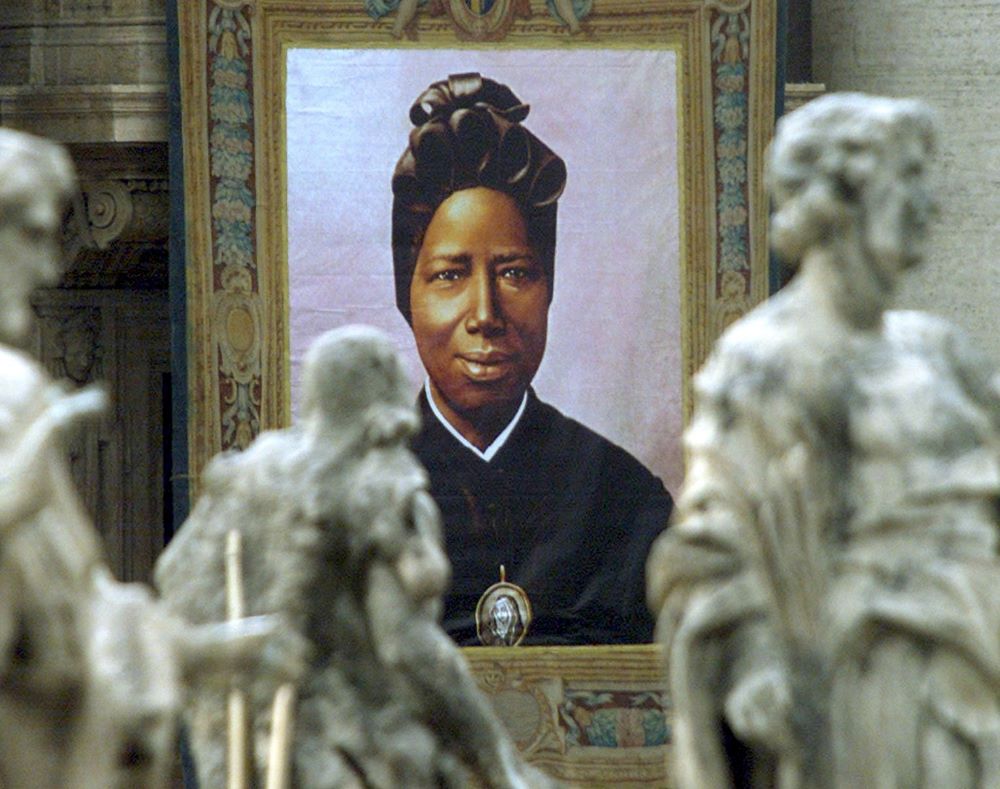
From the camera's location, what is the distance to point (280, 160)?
20.0 meters

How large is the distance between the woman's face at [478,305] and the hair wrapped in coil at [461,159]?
6 centimetres

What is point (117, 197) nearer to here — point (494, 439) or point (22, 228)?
point (494, 439)

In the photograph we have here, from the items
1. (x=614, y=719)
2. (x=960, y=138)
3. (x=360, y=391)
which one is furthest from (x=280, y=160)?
(x=360, y=391)

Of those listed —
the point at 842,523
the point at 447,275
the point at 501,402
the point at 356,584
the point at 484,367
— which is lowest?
the point at 356,584

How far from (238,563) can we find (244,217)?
8.34 m

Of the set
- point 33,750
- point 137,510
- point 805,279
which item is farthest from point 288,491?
point 137,510

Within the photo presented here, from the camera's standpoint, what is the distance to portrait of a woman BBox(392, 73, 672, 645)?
1969 centimetres

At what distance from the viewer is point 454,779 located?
458 inches

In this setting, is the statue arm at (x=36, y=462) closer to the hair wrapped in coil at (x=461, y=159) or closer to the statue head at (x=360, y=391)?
the statue head at (x=360, y=391)

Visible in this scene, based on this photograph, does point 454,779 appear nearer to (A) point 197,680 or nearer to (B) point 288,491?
(B) point 288,491

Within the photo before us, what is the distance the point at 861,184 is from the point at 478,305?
36.0 ft

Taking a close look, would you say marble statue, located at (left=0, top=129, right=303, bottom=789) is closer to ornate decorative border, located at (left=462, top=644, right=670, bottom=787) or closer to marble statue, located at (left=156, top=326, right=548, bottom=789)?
marble statue, located at (left=156, top=326, right=548, bottom=789)

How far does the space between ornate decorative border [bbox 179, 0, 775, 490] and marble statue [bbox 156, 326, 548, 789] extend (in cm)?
810

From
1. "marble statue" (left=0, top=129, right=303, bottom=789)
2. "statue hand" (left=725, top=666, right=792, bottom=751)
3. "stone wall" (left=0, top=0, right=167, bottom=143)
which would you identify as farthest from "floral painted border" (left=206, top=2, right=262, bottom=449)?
"marble statue" (left=0, top=129, right=303, bottom=789)
